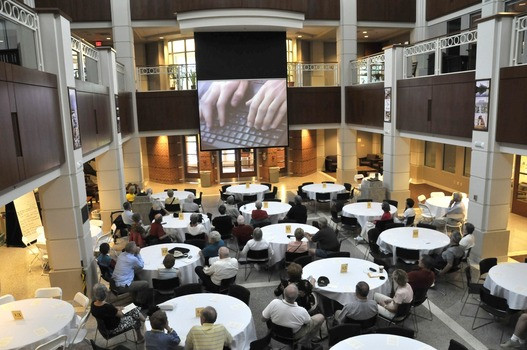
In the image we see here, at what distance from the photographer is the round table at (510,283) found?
7.00 m

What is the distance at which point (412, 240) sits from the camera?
9.55 m

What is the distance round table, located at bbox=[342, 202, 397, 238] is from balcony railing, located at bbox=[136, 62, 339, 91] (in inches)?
325

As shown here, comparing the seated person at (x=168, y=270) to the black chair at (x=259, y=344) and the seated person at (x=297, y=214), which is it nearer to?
the black chair at (x=259, y=344)

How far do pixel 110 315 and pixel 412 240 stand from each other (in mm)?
6411

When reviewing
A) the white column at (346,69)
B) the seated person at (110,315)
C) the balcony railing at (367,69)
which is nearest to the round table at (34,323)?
the seated person at (110,315)

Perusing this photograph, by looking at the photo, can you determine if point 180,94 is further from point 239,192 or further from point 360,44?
point 360,44

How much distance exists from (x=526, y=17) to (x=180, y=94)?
12782mm

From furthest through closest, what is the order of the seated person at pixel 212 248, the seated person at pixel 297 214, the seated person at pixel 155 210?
the seated person at pixel 155 210 → the seated person at pixel 297 214 → the seated person at pixel 212 248

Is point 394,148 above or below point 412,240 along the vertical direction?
above

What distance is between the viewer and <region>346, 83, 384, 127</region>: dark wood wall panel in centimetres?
1588

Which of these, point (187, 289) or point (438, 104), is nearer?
point (187, 289)

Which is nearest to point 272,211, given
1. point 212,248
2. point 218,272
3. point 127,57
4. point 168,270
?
point 212,248

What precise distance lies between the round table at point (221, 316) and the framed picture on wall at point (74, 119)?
4.30 m

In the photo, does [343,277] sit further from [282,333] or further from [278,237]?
[278,237]
